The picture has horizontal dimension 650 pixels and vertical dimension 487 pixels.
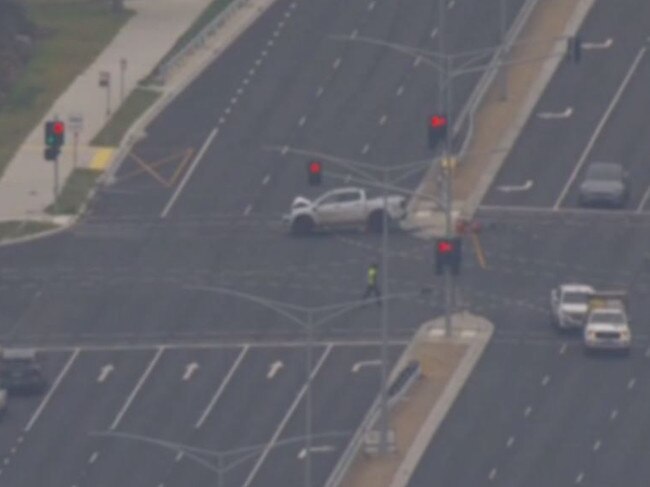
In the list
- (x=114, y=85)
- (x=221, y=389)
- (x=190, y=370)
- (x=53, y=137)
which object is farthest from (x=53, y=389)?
(x=114, y=85)

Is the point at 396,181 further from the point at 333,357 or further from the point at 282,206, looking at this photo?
the point at 333,357

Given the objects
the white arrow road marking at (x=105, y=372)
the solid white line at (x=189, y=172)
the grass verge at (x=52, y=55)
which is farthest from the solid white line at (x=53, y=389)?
the grass verge at (x=52, y=55)

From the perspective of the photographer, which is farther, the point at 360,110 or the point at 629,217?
the point at 360,110

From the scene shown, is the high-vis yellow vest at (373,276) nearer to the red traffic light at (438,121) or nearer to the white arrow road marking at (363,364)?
the white arrow road marking at (363,364)

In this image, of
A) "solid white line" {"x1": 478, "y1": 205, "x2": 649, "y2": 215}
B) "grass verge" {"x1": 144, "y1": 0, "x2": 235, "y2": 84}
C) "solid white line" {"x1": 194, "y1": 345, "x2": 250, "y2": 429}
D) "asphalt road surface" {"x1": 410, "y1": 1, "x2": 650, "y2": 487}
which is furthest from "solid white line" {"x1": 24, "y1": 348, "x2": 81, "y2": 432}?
"grass verge" {"x1": 144, "y1": 0, "x2": 235, "y2": 84}

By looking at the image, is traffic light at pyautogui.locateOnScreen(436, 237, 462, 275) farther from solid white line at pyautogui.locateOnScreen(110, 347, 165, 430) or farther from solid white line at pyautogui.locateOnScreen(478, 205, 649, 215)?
solid white line at pyautogui.locateOnScreen(478, 205, 649, 215)

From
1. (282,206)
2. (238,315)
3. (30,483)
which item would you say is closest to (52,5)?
(282,206)

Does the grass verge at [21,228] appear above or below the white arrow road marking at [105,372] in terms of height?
below
